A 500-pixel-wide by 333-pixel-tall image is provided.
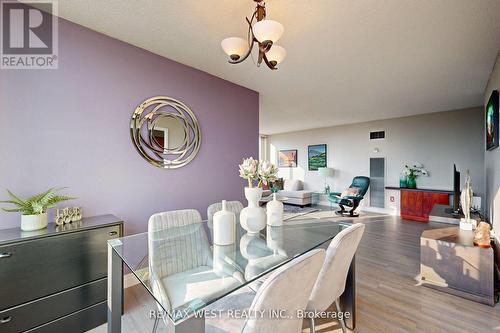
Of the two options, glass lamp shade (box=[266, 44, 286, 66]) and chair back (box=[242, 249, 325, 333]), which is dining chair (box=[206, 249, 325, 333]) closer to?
chair back (box=[242, 249, 325, 333])

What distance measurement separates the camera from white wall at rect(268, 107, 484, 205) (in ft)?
15.9

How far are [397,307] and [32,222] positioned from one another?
10.3ft

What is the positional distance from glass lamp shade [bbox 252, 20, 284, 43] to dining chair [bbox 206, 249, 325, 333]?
1.35 meters

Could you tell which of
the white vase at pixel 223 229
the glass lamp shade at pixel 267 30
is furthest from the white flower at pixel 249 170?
the glass lamp shade at pixel 267 30

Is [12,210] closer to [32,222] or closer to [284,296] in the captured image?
[32,222]

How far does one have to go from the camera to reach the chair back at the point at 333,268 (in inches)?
49.3

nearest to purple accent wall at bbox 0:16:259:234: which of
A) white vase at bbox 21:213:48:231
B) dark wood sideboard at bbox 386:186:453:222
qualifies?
white vase at bbox 21:213:48:231

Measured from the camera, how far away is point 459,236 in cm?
243

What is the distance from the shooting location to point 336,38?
221cm

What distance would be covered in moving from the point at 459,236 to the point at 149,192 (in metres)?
3.54

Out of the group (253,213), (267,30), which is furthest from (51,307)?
(267,30)

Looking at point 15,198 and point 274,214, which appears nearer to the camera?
point 15,198

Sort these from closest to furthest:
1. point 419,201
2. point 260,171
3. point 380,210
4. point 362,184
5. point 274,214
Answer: point 260,171 < point 274,214 < point 419,201 < point 362,184 < point 380,210

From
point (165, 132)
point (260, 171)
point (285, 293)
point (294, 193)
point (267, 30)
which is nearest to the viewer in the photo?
point (285, 293)
